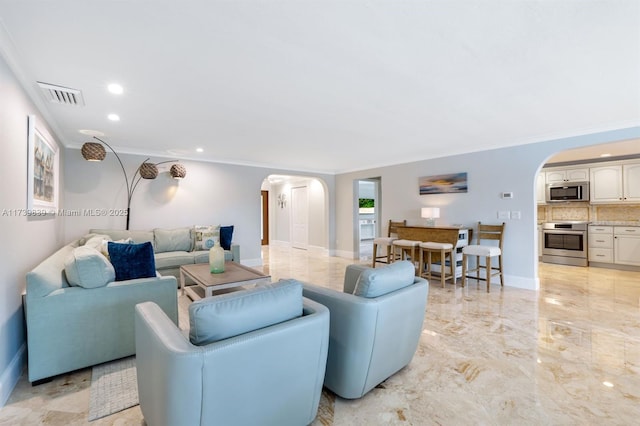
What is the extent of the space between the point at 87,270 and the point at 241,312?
63.0 inches

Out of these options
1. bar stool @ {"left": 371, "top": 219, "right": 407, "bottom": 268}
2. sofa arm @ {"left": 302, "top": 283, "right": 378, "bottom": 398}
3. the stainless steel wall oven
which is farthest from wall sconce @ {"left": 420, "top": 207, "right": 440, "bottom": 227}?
sofa arm @ {"left": 302, "top": 283, "right": 378, "bottom": 398}

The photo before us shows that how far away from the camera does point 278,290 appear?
1.47 meters

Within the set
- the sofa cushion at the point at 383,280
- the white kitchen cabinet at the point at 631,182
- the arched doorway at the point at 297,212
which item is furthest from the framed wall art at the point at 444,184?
the sofa cushion at the point at 383,280

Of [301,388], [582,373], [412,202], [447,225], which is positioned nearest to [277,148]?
[412,202]

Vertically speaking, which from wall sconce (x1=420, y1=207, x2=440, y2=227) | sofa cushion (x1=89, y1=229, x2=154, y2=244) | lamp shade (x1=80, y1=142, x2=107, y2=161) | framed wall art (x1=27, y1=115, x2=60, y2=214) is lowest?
sofa cushion (x1=89, y1=229, x2=154, y2=244)

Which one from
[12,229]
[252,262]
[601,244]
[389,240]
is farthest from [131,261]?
[601,244]

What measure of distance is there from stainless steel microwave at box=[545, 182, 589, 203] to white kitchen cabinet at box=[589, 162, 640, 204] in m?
0.13

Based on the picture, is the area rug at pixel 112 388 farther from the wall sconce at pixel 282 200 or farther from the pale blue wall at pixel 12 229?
the wall sconce at pixel 282 200

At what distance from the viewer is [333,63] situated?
2.16 m

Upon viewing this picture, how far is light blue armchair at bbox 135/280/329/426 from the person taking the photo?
3.64 ft

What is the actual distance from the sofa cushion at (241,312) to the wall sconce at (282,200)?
8.56m

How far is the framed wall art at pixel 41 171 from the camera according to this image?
8.16ft

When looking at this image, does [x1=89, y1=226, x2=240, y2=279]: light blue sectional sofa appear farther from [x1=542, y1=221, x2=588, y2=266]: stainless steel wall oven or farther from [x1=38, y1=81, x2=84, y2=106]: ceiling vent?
[x1=542, y1=221, x2=588, y2=266]: stainless steel wall oven

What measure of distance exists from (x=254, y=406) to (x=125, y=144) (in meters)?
4.89
